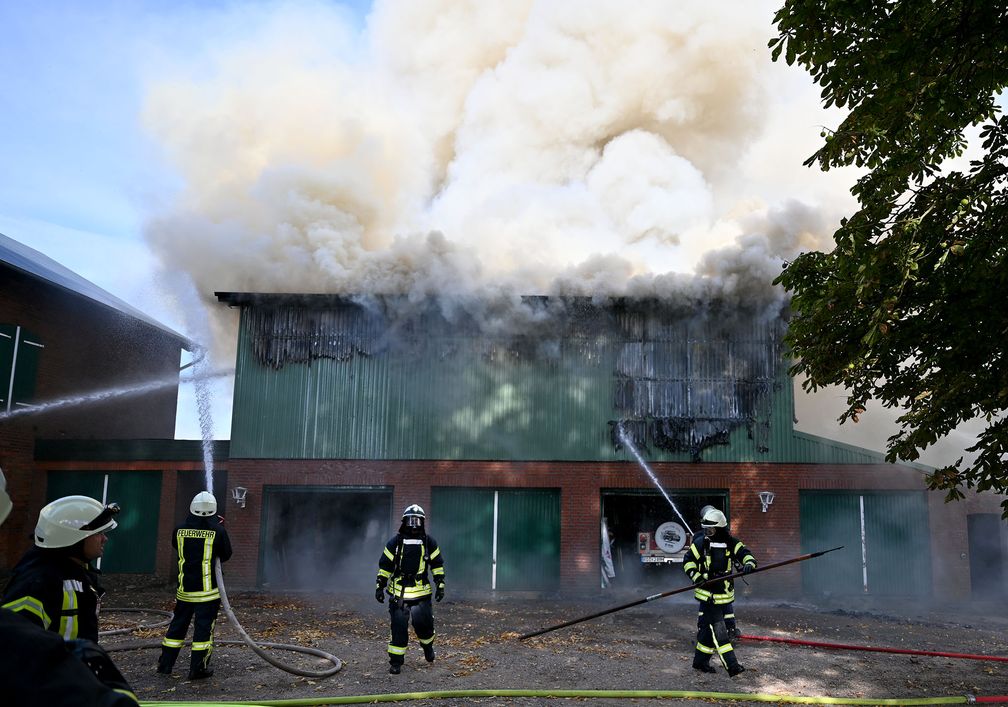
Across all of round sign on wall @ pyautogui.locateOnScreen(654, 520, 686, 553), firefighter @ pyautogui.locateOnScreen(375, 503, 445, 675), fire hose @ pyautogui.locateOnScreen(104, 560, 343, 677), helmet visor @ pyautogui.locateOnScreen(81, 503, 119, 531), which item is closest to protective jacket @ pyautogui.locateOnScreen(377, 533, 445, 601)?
firefighter @ pyautogui.locateOnScreen(375, 503, 445, 675)

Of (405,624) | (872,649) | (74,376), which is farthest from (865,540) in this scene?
(74,376)

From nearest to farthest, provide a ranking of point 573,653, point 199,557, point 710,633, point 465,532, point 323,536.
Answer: point 199,557 → point 710,633 → point 573,653 → point 465,532 → point 323,536

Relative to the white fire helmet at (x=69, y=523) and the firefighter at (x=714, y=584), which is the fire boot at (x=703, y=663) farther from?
the white fire helmet at (x=69, y=523)

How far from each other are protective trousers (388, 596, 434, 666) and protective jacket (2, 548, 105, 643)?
14.4 ft

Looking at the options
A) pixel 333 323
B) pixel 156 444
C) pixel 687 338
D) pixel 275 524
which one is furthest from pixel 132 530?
pixel 687 338

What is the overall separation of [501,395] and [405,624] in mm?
9039

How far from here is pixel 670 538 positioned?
1670cm

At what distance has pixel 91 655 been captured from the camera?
1.88m

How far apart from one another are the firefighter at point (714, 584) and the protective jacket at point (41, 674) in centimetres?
728

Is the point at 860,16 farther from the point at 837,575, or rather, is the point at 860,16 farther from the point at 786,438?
the point at 837,575

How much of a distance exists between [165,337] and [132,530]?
7.49 m

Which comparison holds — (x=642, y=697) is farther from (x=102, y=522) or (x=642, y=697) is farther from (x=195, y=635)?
(x=102, y=522)

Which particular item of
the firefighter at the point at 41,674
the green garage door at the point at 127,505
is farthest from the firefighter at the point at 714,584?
the green garage door at the point at 127,505

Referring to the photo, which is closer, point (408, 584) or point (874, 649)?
point (408, 584)
